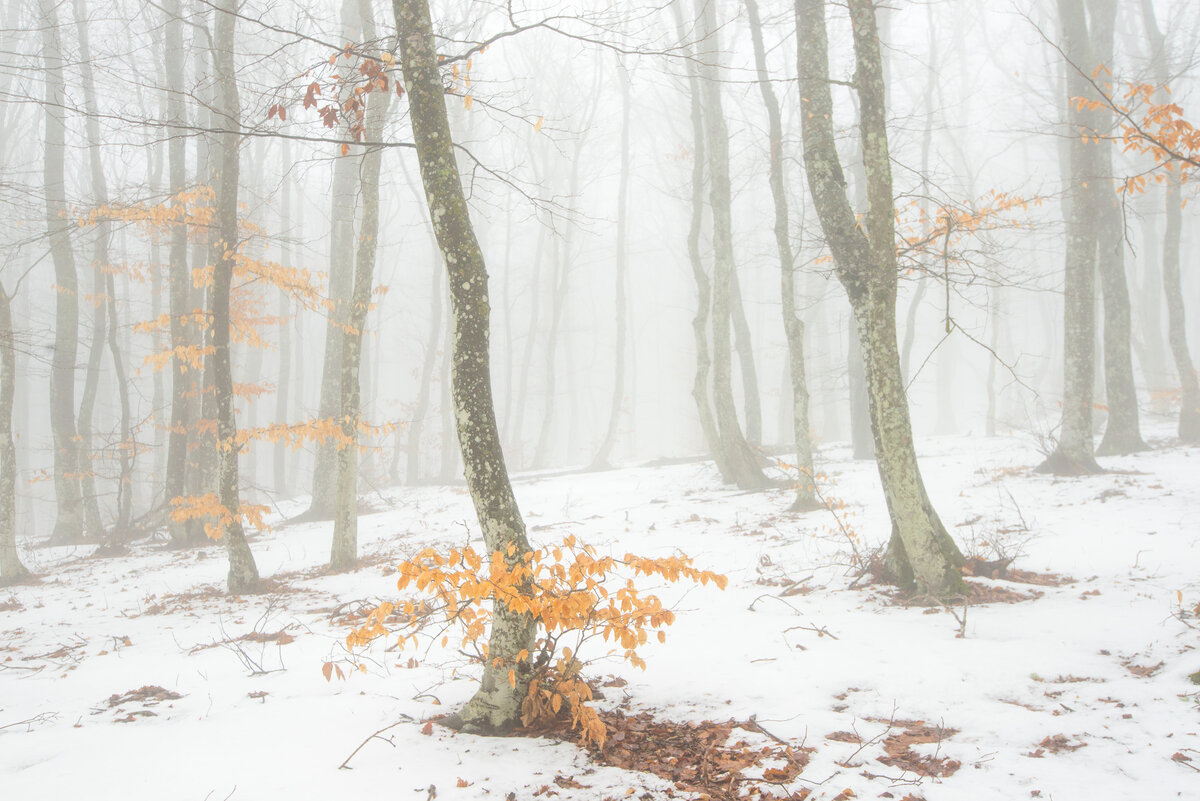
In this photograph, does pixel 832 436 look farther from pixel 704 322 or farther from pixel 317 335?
pixel 317 335

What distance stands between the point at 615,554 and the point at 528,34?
983 inches

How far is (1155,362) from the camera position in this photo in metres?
20.0

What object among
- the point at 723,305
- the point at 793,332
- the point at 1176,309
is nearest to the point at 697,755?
the point at 793,332

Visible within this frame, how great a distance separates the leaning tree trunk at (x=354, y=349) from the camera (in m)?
8.48

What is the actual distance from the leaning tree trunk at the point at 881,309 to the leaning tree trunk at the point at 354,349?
569 centimetres

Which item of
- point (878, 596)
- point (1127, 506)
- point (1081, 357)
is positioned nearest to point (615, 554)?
point (878, 596)

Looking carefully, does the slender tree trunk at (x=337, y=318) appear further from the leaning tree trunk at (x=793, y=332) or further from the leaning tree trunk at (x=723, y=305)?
the leaning tree trunk at (x=793, y=332)

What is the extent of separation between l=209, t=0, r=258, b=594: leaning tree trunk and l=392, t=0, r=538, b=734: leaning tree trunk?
5072 mm

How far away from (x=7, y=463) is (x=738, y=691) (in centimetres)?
1088

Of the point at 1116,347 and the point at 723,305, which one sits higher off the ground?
the point at 723,305

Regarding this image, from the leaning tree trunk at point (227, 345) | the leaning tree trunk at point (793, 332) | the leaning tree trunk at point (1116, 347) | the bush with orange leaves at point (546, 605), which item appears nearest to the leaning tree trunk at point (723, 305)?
the leaning tree trunk at point (793, 332)

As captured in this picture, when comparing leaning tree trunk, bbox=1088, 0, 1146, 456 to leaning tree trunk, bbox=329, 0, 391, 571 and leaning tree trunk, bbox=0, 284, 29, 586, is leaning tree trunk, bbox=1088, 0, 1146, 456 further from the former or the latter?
leaning tree trunk, bbox=0, 284, 29, 586

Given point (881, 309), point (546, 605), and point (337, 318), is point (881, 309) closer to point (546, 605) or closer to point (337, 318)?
point (546, 605)

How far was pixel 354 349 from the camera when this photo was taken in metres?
8.59
